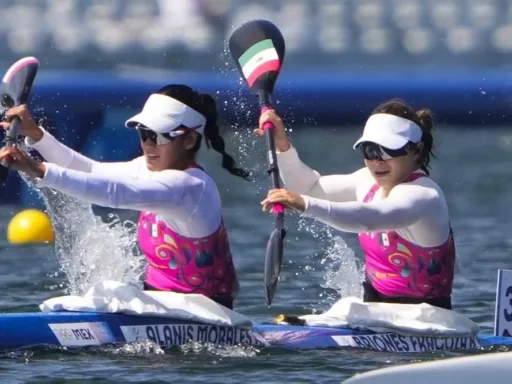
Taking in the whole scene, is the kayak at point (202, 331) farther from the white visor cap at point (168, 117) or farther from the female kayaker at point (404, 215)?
the white visor cap at point (168, 117)

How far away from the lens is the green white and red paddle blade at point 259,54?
301 inches

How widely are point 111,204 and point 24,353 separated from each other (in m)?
0.71

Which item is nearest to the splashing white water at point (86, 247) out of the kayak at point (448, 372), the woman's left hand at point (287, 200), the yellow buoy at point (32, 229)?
the woman's left hand at point (287, 200)

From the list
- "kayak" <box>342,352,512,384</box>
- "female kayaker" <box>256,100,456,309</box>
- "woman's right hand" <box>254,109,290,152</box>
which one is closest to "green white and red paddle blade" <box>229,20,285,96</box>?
"woman's right hand" <box>254,109,290,152</box>

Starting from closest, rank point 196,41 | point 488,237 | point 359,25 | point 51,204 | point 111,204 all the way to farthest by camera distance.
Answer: point 111,204 → point 51,204 → point 488,237 → point 196,41 → point 359,25

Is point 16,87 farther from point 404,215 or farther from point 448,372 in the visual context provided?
point 448,372

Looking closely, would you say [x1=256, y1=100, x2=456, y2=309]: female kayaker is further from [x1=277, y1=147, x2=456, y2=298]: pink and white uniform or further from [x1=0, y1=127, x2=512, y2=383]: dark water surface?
[x1=0, y1=127, x2=512, y2=383]: dark water surface

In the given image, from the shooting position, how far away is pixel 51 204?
298 inches

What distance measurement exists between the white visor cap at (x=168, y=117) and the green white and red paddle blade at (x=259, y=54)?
Result: 0.73 meters

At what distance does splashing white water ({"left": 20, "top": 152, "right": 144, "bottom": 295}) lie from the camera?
7.49 meters

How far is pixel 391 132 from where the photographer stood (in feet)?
22.7

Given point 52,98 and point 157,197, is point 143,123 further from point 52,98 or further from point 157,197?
point 52,98

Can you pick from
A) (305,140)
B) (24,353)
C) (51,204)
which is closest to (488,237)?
(51,204)

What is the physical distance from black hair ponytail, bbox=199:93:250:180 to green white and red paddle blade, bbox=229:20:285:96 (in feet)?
2.00
